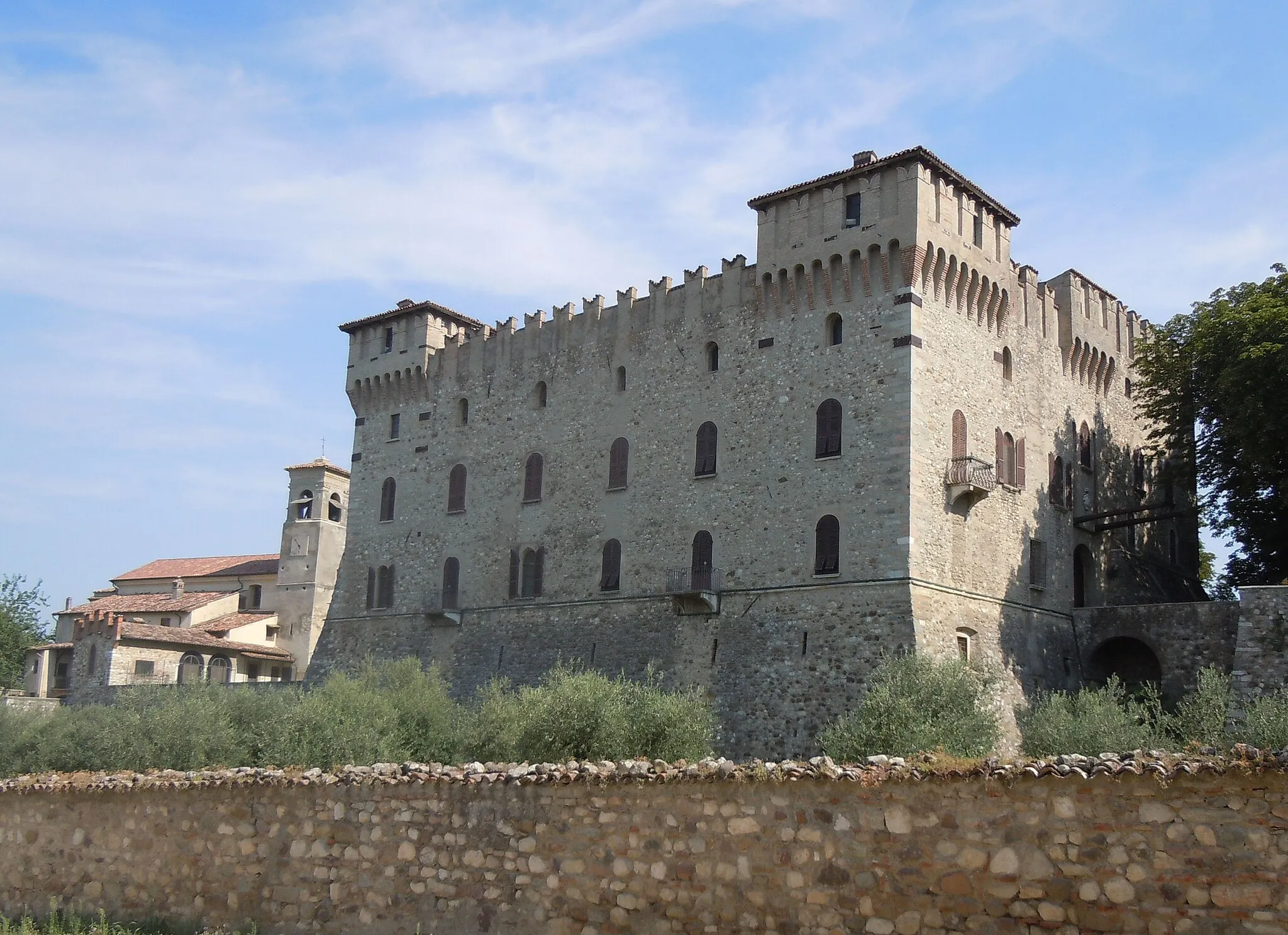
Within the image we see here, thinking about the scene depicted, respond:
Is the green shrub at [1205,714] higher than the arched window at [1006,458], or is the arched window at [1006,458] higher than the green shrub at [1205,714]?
the arched window at [1006,458]

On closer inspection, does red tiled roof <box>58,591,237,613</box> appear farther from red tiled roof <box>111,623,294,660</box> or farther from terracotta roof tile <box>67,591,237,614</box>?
red tiled roof <box>111,623,294,660</box>

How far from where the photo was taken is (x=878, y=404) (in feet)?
93.9

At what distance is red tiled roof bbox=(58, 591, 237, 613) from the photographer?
51.7 meters

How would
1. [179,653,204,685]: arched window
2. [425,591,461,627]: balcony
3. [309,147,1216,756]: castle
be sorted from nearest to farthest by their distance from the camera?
[309,147,1216,756]: castle, [425,591,461,627]: balcony, [179,653,204,685]: arched window

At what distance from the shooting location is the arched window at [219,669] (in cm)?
4634

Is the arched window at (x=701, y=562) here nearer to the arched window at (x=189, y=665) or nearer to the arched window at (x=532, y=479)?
the arched window at (x=532, y=479)

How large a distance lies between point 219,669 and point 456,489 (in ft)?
50.0

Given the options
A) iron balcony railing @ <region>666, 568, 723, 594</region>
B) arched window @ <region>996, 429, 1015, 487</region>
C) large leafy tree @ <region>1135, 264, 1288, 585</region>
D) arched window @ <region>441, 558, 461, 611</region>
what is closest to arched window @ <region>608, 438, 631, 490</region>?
iron balcony railing @ <region>666, 568, 723, 594</region>

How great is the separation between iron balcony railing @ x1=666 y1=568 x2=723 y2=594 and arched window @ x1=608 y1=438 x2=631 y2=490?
115 inches

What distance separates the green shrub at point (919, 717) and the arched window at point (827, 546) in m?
3.23

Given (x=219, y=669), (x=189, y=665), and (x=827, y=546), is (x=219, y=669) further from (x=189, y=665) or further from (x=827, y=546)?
(x=827, y=546)

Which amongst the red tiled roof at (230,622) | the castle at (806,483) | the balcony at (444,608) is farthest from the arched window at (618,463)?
the red tiled roof at (230,622)

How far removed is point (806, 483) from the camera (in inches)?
1154

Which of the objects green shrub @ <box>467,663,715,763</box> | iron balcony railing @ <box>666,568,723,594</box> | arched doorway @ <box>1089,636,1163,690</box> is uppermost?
iron balcony railing @ <box>666,568,723,594</box>
